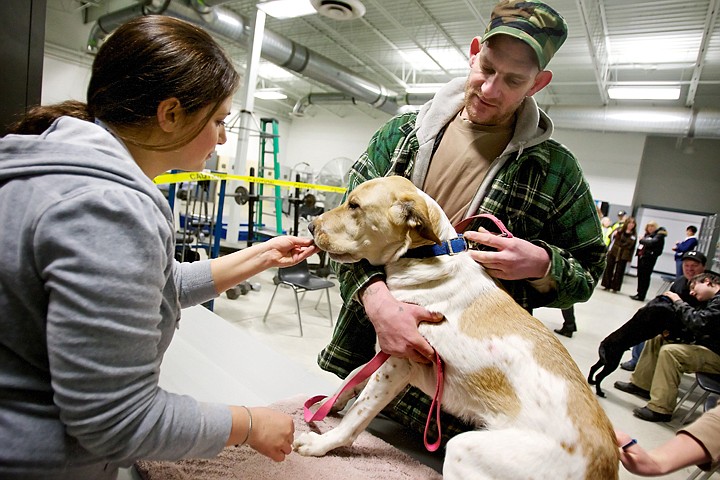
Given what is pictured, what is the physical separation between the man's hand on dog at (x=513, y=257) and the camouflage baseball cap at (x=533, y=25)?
0.58 meters

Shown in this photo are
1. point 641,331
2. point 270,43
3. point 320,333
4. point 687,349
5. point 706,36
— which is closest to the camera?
point 687,349

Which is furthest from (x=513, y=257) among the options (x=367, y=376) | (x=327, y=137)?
(x=327, y=137)

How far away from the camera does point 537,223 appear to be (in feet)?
4.61

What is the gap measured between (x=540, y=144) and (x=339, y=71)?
9.85 m

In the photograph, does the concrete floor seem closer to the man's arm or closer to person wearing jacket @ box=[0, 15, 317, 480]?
the man's arm

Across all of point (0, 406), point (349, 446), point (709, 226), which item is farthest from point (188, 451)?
point (709, 226)

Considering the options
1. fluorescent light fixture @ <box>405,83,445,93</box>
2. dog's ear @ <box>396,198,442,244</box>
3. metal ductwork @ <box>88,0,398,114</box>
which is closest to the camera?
dog's ear @ <box>396,198,442,244</box>

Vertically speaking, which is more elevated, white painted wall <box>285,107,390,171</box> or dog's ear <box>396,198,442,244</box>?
white painted wall <box>285,107,390,171</box>

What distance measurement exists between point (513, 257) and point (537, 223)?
0.87ft

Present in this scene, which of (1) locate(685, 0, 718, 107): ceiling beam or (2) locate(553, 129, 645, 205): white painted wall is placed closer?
(1) locate(685, 0, 718, 107): ceiling beam

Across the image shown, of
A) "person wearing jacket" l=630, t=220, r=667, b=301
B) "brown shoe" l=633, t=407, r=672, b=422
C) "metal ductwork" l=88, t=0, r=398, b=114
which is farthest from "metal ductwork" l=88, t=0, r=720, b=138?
"brown shoe" l=633, t=407, r=672, b=422

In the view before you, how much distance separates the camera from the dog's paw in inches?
47.6

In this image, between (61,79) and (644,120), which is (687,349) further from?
(61,79)

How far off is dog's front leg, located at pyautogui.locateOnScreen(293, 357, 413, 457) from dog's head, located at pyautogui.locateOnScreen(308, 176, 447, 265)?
14.2 inches
